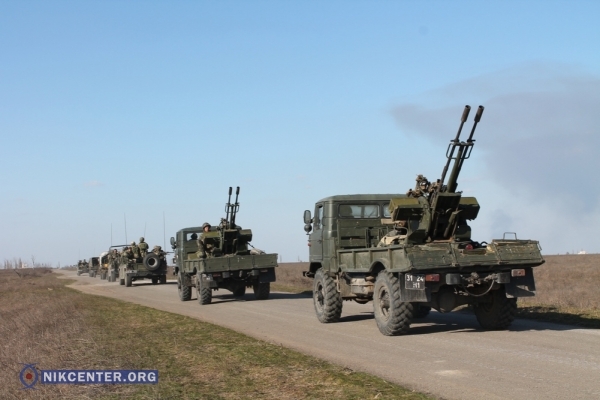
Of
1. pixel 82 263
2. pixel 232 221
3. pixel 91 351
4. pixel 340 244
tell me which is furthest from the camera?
pixel 82 263

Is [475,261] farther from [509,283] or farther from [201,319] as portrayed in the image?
[201,319]

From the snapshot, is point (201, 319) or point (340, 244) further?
point (201, 319)

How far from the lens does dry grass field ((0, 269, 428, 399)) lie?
8.17 m

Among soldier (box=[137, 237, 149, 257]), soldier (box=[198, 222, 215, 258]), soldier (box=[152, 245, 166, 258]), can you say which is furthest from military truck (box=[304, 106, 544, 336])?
soldier (box=[137, 237, 149, 257])

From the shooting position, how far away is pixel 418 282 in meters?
11.8

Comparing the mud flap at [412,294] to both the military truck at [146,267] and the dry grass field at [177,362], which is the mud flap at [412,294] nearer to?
the dry grass field at [177,362]

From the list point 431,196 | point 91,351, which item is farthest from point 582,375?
point 91,351

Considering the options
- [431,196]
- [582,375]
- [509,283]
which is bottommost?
[582,375]

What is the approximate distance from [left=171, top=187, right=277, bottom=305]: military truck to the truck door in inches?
232

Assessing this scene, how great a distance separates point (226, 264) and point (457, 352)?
12.8 meters

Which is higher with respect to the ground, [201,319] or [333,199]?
[333,199]

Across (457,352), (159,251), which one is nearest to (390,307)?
(457,352)

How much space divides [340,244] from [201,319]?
13.5 ft

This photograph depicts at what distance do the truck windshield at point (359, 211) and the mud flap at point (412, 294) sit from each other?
3882 millimetres
